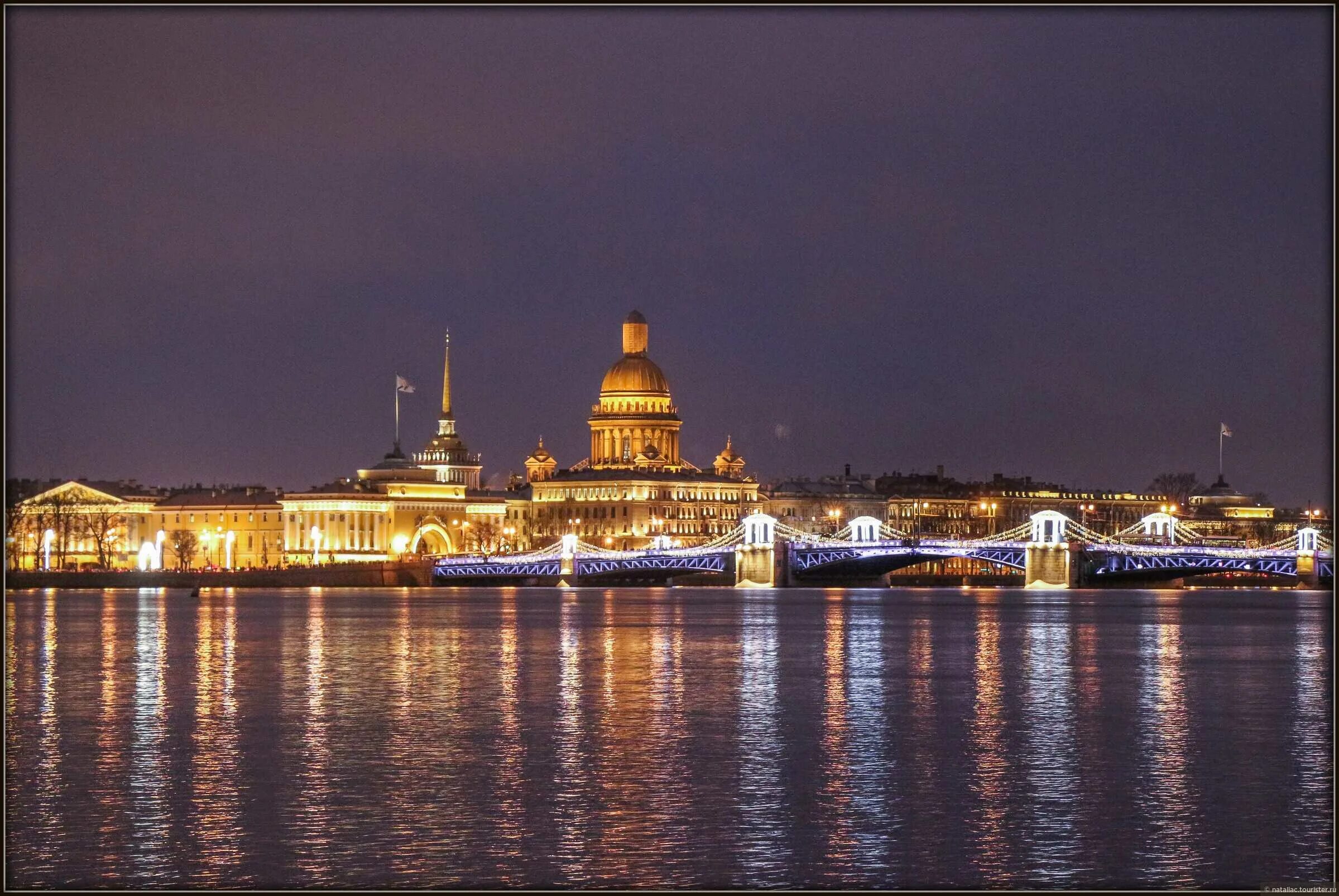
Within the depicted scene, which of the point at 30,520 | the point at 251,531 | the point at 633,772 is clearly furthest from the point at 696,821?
the point at 251,531

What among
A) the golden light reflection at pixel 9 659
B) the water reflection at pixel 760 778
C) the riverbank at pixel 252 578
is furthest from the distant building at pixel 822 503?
the water reflection at pixel 760 778

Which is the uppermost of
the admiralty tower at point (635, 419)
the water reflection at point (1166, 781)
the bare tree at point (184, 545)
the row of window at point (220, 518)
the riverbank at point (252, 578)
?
the admiralty tower at point (635, 419)

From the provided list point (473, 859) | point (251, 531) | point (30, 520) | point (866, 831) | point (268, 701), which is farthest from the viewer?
point (251, 531)

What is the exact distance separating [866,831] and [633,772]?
15.7ft

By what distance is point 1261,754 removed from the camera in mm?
31359

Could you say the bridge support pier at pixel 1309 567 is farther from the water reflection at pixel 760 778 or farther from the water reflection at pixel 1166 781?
the water reflection at pixel 760 778

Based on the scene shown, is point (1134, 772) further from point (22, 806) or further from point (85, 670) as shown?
point (85, 670)

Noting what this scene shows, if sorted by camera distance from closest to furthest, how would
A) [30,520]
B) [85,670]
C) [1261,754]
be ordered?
[1261,754] → [85,670] → [30,520]

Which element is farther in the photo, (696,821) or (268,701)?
(268,701)

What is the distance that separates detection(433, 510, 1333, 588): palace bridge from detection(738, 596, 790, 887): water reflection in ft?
172

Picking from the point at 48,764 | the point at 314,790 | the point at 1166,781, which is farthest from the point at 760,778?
the point at 48,764

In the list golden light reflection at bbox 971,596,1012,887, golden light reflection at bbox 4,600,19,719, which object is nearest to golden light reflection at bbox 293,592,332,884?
golden light reflection at bbox 4,600,19,719

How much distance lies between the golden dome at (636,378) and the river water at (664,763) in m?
119

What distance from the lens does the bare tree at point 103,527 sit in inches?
5359
